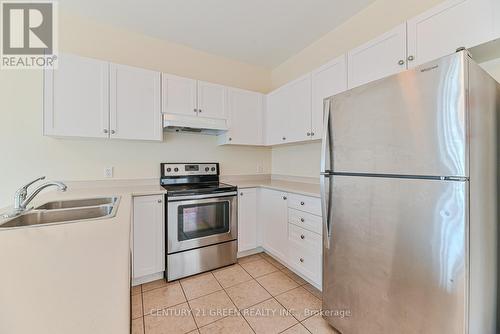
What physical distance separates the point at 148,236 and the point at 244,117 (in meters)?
1.80

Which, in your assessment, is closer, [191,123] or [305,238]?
[305,238]

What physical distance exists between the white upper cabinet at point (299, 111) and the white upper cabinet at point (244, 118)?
458 millimetres

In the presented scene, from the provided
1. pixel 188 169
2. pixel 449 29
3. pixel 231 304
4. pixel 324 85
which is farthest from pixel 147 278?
pixel 449 29

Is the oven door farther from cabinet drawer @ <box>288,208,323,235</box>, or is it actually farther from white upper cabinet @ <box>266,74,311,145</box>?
white upper cabinet @ <box>266,74,311,145</box>

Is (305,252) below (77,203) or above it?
below

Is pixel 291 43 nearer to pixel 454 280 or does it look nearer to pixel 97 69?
pixel 97 69

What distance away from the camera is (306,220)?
199 centimetres

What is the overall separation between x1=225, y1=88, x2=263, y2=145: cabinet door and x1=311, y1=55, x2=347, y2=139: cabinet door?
893 millimetres

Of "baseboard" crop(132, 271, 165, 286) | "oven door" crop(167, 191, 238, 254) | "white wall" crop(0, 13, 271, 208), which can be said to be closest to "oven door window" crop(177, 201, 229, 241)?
"oven door" crop(167, 191, 238, 254)

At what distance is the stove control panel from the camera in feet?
8.36

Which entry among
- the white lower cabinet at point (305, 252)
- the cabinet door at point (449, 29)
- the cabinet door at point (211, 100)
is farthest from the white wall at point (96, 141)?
the cabinet door at point (449, 29)

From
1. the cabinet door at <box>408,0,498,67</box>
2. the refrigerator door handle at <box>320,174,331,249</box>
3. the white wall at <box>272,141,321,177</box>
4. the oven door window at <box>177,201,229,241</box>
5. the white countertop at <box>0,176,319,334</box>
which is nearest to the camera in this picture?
the white countertop at <box>0,176,319,334</box>

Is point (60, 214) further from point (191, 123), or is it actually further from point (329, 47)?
point (329, 47)

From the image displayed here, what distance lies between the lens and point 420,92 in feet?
3.44
